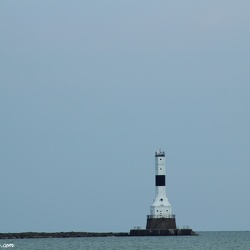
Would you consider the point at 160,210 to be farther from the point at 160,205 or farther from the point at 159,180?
the point at 159,180

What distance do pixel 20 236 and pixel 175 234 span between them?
20.5m

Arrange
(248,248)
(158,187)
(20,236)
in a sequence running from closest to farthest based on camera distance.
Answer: (248,248) < (158,187) < (20,236)

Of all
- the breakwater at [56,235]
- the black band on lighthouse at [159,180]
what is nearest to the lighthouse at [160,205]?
the black band on lighthouse at [159,180]

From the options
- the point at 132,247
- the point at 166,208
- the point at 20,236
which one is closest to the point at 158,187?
the point at 166,208

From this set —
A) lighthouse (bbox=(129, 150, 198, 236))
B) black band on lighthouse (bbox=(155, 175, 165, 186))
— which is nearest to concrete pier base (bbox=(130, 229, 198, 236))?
lighthouse (bbox=(129, 150, 198, 236))

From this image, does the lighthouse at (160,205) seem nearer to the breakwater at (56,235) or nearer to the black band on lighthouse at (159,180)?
the black band on lighthouse at (159,180)

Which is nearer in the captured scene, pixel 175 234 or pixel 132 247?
pixel 132 247

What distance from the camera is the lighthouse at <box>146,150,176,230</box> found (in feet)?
294

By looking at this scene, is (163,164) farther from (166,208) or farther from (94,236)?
(94,236)

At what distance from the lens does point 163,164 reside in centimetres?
9100

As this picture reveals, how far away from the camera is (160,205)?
90312mm

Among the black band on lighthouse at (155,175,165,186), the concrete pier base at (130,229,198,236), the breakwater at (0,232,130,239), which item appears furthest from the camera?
the breakwater at (0,232,130,239)

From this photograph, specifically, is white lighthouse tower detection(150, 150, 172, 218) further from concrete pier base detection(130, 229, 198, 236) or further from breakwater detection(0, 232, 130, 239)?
breakwater detection(0, 232, 130, 239)

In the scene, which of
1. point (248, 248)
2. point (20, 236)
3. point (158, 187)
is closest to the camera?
point (248, 248)
